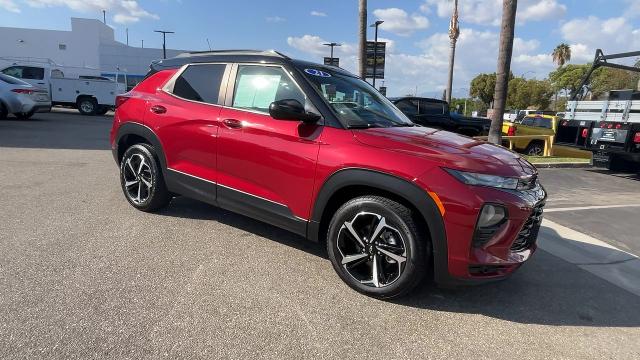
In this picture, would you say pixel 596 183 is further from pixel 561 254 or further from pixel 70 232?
pixel 70 232

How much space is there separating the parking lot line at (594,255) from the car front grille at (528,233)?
50.0 inches

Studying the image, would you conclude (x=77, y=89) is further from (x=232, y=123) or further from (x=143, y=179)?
(x=232, y=123)

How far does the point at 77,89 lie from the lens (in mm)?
19578

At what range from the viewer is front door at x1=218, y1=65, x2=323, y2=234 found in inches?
138

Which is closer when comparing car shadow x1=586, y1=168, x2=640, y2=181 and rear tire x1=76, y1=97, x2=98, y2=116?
car shadow x1=586, y1=168, x2=640, y2=181

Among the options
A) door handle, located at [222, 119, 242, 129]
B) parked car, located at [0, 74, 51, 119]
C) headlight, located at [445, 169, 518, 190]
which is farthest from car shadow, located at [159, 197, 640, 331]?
parked car, located at [0, 74, 51, 119]

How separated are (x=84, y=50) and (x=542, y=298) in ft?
208

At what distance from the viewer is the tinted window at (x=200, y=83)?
4230 millimetres

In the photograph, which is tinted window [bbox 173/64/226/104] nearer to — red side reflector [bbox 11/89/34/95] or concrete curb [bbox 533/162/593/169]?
concrete curb [bbox 533/162/593/169]

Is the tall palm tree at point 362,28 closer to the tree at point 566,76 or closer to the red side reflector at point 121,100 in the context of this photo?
the red side reflector at point 121,100

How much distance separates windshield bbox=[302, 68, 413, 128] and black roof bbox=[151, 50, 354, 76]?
119 mm

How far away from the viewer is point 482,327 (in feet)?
9.80

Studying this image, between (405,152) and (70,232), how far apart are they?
3.31m

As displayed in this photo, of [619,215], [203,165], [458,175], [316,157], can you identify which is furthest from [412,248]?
[619,215]
